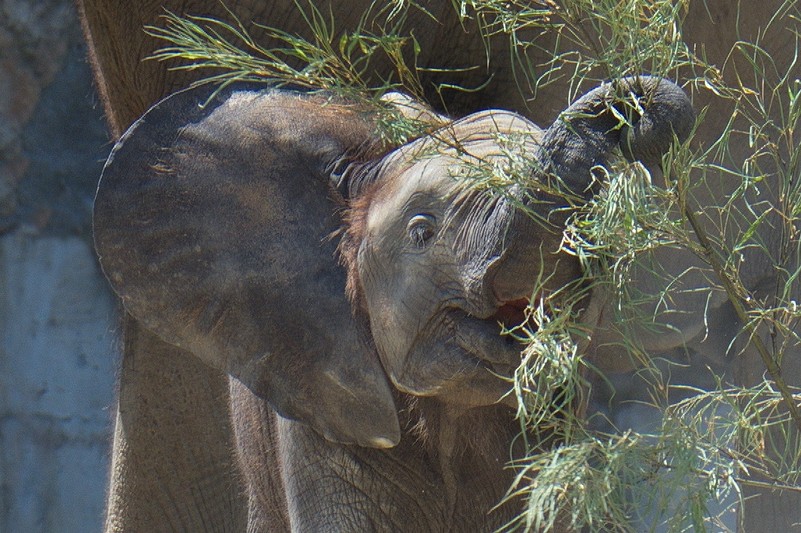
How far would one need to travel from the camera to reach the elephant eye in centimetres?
195

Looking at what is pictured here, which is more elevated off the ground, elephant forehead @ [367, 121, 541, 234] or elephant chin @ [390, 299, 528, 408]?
elephant forehead @ [367, 121, 541, 234]

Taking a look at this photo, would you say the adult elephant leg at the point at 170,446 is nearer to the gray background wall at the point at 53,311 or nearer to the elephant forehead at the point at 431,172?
the elephant forehead at the point at 431,172

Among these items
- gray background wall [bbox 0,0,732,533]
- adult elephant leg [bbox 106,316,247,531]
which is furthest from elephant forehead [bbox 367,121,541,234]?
gray background wall [bbox 0,0,732,533]

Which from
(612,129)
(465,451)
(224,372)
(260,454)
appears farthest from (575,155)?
(260,454)

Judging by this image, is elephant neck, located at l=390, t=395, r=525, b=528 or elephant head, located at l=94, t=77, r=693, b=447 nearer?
elephant head, located at l=94, t=77, r=693, b=447

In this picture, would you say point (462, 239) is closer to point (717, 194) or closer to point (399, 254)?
point (399, 254)

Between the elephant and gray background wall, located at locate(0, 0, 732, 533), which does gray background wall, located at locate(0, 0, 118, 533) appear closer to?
gray background wall, located at locate(0, 0, 732, 533)

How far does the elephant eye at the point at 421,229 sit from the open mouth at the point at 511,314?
0.44 feet

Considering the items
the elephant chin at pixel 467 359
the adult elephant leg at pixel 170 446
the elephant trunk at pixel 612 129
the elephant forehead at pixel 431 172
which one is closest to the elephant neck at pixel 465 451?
the elephant chin at pixel 467 359

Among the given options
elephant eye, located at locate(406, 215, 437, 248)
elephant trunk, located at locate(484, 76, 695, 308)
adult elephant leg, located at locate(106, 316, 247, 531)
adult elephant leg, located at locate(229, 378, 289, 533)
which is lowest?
adult elephant leg, located at locate(106, 316, 247, 531)

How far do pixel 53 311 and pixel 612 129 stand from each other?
493cm

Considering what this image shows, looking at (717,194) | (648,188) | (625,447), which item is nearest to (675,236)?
(648,188)

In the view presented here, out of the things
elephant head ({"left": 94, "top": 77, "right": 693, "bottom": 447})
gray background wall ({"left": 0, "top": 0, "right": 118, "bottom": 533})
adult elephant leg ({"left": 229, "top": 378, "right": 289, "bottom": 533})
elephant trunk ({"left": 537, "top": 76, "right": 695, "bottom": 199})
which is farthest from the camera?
gray background wall ({"left": 0, "top": 0, "right": 118, "bottom": 533})

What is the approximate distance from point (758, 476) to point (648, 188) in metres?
2.06
